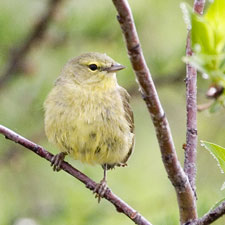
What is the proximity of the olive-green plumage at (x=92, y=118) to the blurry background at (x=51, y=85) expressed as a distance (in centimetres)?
52

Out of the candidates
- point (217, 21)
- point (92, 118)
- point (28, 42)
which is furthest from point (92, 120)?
point (217, 21)

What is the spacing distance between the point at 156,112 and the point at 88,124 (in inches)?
64.8

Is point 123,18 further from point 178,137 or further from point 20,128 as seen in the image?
point 178,137

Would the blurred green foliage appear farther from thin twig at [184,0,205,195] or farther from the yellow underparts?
Answer: the yellow underparts

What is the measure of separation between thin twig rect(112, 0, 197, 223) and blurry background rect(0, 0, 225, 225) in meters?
1.63

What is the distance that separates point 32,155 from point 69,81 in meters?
1.30

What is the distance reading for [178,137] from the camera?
20.7 ft

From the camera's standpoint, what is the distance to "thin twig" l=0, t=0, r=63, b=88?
4.07 metres

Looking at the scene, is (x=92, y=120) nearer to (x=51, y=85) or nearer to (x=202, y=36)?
(x=51, y=85)

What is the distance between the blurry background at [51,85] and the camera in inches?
173

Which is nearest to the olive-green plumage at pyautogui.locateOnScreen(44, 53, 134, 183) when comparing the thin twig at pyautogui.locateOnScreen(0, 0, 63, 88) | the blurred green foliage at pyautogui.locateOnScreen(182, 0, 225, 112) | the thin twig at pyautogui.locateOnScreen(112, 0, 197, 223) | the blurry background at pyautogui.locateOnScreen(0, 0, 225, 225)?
the thin twig at pyautogui.locateOnScreen(0, 0, 63, 88)

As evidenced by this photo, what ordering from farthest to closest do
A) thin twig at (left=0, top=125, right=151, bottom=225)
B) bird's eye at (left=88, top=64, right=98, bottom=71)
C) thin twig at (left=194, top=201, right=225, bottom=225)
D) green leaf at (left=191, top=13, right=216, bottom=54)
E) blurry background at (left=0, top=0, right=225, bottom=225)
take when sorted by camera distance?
blurry background at (left=0, top=0, right=225, bottom=225)
bird's eye at (left=88, top=64, right=98, bottom=71)
thin twig at (left=0, top=125, right=151, bottom=225)
thin twig at (left=194, top=201, right=225, bottom=225)
green leaf at (left=191, top=13, right=216, bottom=54)

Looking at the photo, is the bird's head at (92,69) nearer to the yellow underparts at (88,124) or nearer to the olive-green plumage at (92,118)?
the olive-green plumage at (92,118)

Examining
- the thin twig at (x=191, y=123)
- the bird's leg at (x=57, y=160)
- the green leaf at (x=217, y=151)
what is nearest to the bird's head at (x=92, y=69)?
the bird's leg at (x=57, y=160)
